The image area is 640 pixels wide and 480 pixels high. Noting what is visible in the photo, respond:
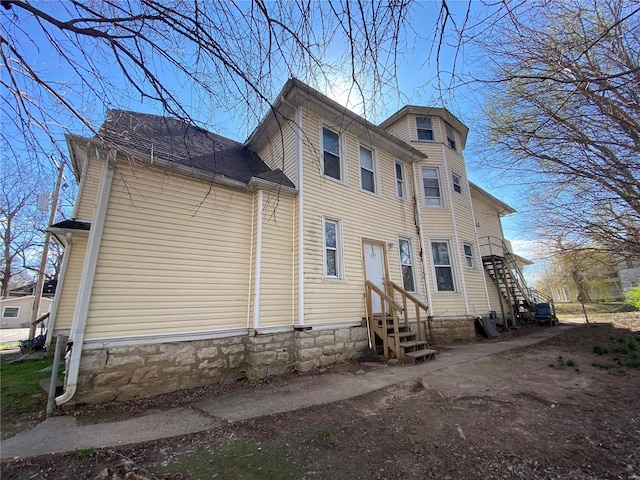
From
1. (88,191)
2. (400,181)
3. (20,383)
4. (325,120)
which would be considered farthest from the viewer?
(400,181)

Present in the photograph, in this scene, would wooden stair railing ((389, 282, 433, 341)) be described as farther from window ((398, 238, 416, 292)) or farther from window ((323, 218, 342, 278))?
window ((323, 218, 342, 278))

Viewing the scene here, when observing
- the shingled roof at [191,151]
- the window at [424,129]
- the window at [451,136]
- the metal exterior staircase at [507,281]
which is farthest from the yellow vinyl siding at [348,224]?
the metal exterior staircase at [507,281]

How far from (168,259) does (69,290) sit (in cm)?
442

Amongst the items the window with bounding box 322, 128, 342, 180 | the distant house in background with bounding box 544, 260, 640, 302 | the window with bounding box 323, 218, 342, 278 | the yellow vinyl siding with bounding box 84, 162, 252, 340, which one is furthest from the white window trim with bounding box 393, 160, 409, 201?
the distant house in background with bounding box 544, 260, 640, 302

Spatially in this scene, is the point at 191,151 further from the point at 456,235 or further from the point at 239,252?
the point at 456,235

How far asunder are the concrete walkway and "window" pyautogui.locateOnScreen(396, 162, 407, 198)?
550 cm

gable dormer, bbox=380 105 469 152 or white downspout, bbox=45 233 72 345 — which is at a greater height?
gable dormer, bbox=380 105 469 152

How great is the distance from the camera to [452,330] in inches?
343

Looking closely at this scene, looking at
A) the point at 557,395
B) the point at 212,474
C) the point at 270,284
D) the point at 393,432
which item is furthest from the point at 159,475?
the point at 557,395

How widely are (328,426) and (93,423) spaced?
119 inches

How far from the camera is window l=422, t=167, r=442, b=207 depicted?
32.8ft

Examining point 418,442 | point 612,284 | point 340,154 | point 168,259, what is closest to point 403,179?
point 340,154

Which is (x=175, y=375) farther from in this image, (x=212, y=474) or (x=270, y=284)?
(x=212, y=474)

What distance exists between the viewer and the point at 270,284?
5.88m
